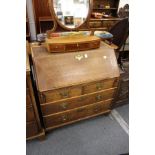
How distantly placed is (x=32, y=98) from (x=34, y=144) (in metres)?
0.60

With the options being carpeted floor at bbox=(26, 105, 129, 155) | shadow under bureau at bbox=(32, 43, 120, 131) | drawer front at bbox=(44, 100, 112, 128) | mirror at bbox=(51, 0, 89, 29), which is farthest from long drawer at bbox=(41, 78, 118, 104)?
mirror at bbox=(51, 0, 89, 29)

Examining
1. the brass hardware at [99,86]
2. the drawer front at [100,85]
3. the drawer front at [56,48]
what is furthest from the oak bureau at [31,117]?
the brass hardware at [99,86]

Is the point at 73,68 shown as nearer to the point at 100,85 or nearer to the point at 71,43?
the point at 71,43

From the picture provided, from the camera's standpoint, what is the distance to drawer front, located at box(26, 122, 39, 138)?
1283 mm

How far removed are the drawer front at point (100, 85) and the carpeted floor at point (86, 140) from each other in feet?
1.67

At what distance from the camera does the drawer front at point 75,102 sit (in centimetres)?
128

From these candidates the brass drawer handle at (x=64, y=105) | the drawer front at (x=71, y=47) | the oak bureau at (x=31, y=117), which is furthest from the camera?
the brass drawer handle at (x=64, y=105)

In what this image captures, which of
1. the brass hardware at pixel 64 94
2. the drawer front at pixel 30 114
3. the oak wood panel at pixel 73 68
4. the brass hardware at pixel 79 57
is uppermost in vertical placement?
the brass hardware at pixel 79 57

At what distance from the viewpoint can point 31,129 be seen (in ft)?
4.33

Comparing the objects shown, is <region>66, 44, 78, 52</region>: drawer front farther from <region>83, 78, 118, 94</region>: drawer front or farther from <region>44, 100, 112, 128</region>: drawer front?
<region>44, 100, 112, 128</region>: drawer front

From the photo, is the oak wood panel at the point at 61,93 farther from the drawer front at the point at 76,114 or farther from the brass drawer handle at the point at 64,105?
the drawer front at the point at 76,114

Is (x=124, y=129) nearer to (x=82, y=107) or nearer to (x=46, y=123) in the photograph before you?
(x=82, y=107)
